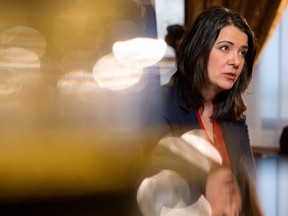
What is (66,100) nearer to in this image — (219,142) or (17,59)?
(17,59)

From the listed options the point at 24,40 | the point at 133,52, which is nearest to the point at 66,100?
the point at 133,52

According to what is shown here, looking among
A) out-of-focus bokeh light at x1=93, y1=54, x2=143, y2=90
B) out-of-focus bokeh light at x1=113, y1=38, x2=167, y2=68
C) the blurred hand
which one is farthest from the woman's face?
out-of-focus bokeh light at x1=113, y1=38, x2=167, y2=68

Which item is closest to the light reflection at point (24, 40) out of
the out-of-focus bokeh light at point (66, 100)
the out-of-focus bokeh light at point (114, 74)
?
the out-of-focus bokeh light at point (66, 100)

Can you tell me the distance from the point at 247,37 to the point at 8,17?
1.64 feet

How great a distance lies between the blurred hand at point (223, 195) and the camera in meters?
0.82

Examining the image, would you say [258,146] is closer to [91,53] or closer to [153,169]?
[91,53]

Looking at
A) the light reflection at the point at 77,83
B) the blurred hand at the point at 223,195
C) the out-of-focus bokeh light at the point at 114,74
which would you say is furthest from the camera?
the out-of-focus bokeh light at the point at 114,74

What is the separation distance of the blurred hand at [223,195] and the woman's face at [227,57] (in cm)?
19

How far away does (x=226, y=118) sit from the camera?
99 cm

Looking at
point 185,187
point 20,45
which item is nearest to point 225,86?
point 185,187

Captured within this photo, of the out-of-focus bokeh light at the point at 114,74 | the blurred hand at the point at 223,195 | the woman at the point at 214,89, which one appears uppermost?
the woman at the point at 214,89

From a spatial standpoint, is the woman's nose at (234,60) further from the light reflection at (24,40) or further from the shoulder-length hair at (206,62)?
the light reflection at (24,40)

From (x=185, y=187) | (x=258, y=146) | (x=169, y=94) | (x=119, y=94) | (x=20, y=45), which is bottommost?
(x=258, y=146)

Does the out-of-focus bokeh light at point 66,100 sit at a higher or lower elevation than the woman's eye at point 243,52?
lower
